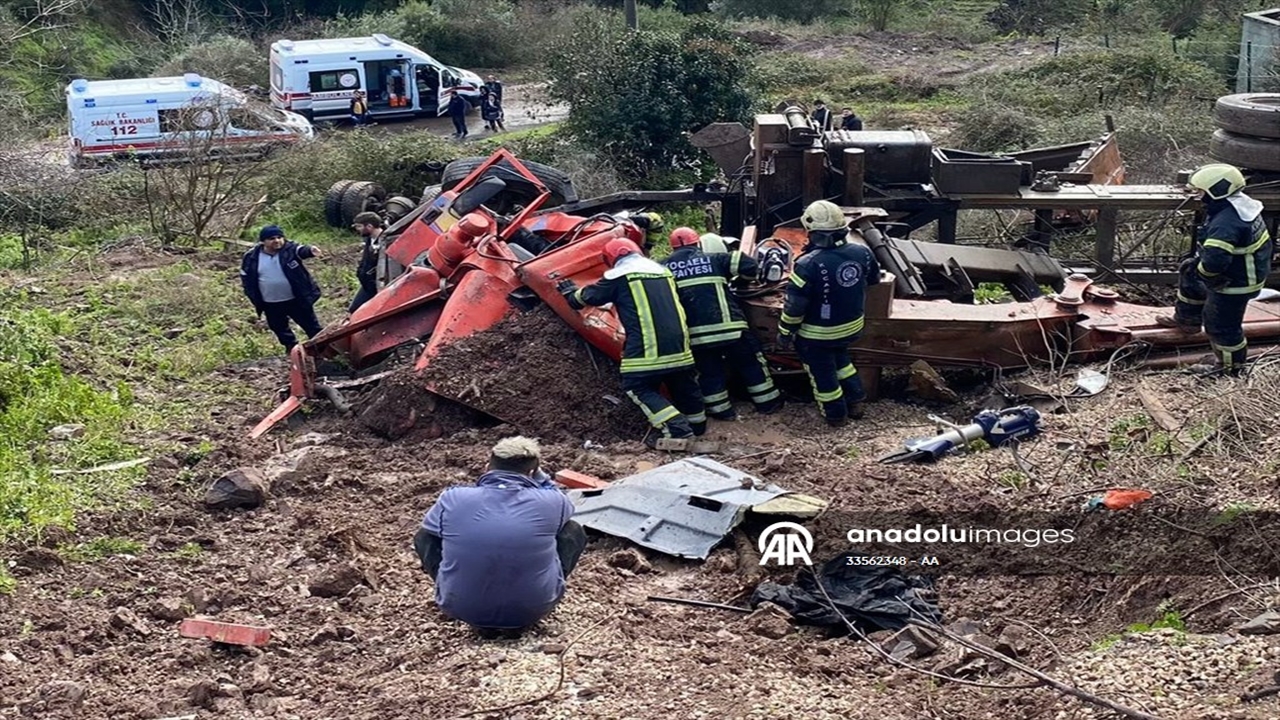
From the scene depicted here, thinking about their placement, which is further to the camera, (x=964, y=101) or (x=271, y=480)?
(x=964, y=101)

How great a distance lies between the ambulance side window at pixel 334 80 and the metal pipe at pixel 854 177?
1695 cm

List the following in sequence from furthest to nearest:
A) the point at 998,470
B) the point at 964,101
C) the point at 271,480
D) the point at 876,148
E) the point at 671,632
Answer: the point at 964,101 → the point at 876,148 → the point at 271,480 → the point at 998,470 → the point at 671,632

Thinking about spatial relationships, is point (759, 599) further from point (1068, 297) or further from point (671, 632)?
point (1068, 297)

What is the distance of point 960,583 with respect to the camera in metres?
6.29

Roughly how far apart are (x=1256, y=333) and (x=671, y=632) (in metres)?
5.05

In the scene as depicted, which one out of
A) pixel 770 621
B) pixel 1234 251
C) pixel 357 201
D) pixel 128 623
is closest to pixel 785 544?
pixel 770 621

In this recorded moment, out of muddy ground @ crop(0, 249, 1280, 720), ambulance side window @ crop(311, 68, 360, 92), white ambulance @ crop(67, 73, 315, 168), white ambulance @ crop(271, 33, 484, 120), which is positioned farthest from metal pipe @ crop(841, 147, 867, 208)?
ambulance side window @ crop(311, 68, 360, 92)

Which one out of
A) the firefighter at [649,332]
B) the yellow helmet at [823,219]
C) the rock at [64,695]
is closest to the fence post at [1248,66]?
the yellow helmet at [823,219]

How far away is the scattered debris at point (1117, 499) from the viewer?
635cm

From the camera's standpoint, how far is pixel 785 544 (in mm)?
6664

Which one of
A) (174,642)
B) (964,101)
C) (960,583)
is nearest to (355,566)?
(174,642)

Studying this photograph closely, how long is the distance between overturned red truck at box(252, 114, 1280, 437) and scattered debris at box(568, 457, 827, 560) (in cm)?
174

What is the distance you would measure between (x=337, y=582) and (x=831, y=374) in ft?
11.6

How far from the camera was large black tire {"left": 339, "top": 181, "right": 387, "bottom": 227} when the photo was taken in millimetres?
16484
